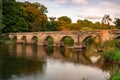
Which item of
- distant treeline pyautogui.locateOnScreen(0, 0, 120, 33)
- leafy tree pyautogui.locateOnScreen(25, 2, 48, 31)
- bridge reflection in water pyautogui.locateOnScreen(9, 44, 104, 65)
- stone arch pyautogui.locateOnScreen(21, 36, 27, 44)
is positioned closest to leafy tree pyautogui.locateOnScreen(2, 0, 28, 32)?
distant treeline pyautogui.locateOnScreen(0, 0, 120, 33)

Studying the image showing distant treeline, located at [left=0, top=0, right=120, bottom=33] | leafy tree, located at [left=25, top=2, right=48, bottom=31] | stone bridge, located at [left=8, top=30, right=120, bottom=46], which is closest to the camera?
stone bridge, located at [left=8, top=30, right=120, bottom=46]

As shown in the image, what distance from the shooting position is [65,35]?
199 ft

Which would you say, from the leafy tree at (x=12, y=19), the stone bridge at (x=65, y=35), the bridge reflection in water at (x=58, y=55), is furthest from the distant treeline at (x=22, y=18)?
the bridge reflection in water at (x=58, y=55)

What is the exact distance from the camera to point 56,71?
29859 millimetres

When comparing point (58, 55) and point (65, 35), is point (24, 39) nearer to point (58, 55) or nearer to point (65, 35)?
point (65, 35)

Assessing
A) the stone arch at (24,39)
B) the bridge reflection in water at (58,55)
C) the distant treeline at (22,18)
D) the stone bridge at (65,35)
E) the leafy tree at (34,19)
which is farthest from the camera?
the leafy tree at (34,19)

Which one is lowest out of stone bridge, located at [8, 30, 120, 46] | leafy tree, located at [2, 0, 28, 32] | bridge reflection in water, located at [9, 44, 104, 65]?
bridge reflection in water, located at [9, 44, 104, 65]

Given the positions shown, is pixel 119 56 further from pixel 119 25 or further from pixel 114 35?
pixel 119 25

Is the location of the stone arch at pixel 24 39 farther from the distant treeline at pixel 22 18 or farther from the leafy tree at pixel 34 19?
the leafy tree at pixel 34 19

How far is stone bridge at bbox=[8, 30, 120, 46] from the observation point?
5119 centimetres

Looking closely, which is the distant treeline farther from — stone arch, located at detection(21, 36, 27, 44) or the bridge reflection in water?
the bridge reflection in water

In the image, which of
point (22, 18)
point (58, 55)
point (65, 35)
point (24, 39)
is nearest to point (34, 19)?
point (22, 18)

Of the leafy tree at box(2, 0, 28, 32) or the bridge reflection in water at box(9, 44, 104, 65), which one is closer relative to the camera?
the bridge reflection in water at box(9, 44, 104, 65)

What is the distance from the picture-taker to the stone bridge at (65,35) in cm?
5119
